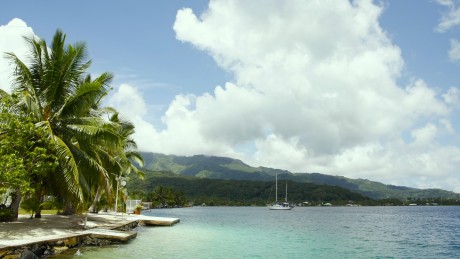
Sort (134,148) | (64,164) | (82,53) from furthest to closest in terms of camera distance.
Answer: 1. (134,148)
2. (82,53)
3. (64,164)

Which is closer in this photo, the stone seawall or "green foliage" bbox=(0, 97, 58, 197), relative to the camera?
the stone seawall

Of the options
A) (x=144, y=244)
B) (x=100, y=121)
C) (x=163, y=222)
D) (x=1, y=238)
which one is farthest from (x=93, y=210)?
(x=1, y=238)

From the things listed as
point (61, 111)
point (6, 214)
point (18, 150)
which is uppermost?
point (61, 111)

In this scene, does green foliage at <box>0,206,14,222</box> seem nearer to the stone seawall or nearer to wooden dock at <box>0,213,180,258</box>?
wooden dock at <box>0,213,180,258</box>

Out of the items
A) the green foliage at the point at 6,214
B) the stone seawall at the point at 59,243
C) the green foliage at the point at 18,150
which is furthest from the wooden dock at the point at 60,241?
the green foliage at the point at 18,150

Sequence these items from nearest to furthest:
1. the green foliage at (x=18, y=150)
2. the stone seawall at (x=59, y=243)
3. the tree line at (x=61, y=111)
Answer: the stone seawall at (x=59, y=243) < the green foliage at (x=18, y=150) < the tree line at (x=61, y=111)

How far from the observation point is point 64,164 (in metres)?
18.2

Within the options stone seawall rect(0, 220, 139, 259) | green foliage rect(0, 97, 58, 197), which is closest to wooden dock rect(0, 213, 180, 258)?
stone seawall rect(0, 220, 139, 259)

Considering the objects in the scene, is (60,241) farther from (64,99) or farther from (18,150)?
(64,99)

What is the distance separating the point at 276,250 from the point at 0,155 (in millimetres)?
18349

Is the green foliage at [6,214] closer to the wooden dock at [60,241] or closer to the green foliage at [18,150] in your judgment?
the wooden dock at [60,241]

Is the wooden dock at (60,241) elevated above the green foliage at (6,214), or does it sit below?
below

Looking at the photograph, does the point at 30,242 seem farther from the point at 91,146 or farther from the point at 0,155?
the point at 91,146

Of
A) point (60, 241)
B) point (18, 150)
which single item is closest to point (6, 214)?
point (60, 241)
